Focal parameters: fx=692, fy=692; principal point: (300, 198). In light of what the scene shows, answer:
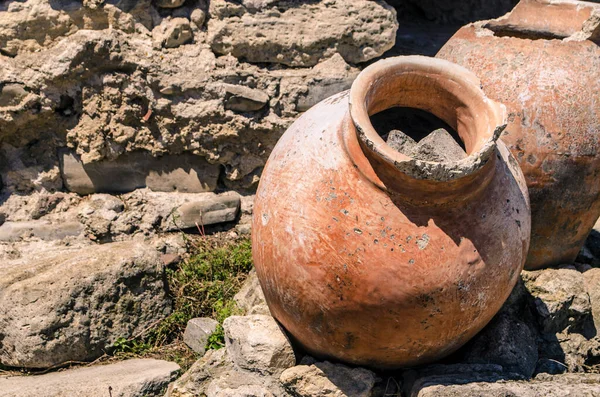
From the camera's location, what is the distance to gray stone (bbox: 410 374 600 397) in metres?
2.48

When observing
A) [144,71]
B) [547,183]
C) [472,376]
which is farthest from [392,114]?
[144,71]

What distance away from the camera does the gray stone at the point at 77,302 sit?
322 cm

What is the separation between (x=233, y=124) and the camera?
4023 mm

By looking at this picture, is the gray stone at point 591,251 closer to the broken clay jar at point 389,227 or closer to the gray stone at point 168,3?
the broken clay jar at point 389,227

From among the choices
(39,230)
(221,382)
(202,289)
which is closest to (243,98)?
(202,289)

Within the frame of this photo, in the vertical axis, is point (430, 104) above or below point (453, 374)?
above

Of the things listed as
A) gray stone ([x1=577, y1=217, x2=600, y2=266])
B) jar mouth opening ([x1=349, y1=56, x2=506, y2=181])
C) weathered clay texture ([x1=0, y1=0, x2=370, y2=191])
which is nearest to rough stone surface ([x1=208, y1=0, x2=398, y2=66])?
weathered clay texture ([x1=0, y1=0, x2=370, y2=191])

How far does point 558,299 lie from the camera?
321 centimetres

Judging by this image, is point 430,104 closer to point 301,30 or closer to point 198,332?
point 301,30

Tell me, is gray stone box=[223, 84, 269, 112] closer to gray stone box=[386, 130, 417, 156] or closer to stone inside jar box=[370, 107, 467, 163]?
stone inside jar box=[370, 107, 467, 163]

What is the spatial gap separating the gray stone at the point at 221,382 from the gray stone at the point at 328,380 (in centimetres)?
9

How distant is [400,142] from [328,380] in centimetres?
99

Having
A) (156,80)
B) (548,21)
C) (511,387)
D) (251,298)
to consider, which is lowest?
(251,298)

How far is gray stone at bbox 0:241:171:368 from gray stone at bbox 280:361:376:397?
100 cm
